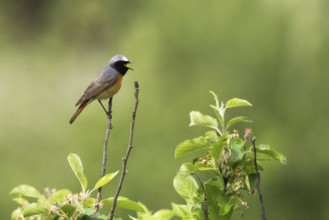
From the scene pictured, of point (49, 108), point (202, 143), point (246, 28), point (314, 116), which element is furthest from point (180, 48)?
point (202, 143)

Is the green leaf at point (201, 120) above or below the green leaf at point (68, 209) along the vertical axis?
above

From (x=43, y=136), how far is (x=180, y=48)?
19.0 ft

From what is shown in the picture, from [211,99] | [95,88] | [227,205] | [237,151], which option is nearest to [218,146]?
[237,151]

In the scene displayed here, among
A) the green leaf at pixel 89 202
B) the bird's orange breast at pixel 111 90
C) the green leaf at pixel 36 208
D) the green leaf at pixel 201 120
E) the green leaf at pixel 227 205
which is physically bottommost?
A: the green leaf at pixel 36 208

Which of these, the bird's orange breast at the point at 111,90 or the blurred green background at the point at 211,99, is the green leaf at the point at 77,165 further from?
the blurred green background at the point at 211,99

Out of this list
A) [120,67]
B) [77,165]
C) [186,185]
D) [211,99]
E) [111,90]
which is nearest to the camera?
[77,165]

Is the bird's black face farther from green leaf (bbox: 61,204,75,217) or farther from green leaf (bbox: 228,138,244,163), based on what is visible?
green leaf (bbox: 61,204,75,217)

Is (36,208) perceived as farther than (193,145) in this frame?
No

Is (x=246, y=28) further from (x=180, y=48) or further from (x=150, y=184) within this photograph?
(x=150, y=184)

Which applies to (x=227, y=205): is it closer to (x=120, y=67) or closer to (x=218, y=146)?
(x=218, y=146)

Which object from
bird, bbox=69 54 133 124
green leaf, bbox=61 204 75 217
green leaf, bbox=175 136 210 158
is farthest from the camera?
bird, bbox=69 54 133 124

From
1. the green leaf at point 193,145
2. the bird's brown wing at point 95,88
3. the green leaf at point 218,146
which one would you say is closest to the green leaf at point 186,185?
the green leaf at point 193,145

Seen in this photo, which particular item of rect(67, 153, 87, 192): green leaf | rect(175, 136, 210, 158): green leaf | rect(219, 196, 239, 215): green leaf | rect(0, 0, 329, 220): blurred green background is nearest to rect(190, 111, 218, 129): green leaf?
rect(175, 136, 210, 158): green leaf

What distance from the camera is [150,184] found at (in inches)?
894
